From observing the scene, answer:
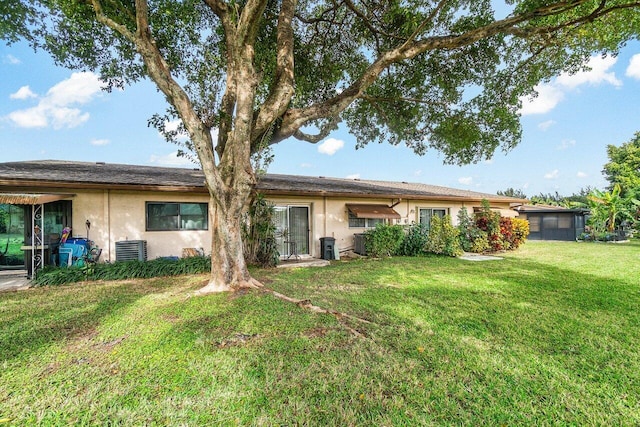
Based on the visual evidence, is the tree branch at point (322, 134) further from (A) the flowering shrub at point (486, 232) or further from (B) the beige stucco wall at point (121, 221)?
(A) the flowering shrub at point (486, 232)

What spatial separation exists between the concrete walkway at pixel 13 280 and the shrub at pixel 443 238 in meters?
14.5

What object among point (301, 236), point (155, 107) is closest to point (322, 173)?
point (301, 236)

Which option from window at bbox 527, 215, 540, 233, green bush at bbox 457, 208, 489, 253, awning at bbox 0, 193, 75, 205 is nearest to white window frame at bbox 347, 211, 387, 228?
green bush at bbox 457, 208, 489, 253

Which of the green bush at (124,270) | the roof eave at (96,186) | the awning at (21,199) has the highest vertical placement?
the roof eave at (96,186)

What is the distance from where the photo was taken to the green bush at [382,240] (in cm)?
1263

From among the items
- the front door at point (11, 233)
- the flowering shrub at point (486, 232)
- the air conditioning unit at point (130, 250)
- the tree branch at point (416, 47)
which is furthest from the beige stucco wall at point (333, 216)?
the front door at point (11, 233)

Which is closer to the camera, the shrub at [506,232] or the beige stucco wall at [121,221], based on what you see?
the beige stucco wall at [121,221]

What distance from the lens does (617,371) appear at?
338 centimetres

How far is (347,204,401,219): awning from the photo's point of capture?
1314 centimetres

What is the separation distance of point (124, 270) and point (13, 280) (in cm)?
277

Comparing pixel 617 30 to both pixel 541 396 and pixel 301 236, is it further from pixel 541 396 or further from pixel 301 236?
pixel 301 236

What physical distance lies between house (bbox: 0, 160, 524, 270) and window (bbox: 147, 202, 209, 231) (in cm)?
3

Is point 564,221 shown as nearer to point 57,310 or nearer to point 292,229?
point 292,229

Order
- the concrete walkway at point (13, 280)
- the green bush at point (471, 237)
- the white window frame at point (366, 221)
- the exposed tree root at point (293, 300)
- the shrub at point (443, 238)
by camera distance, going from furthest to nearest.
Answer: the green bush at point (471, 237)
the white window frame at point (366, 221)
the shrub at point (443, 238)
the concrete walkway at point (13, 280)
the exposed tree root at point (293, 300)
